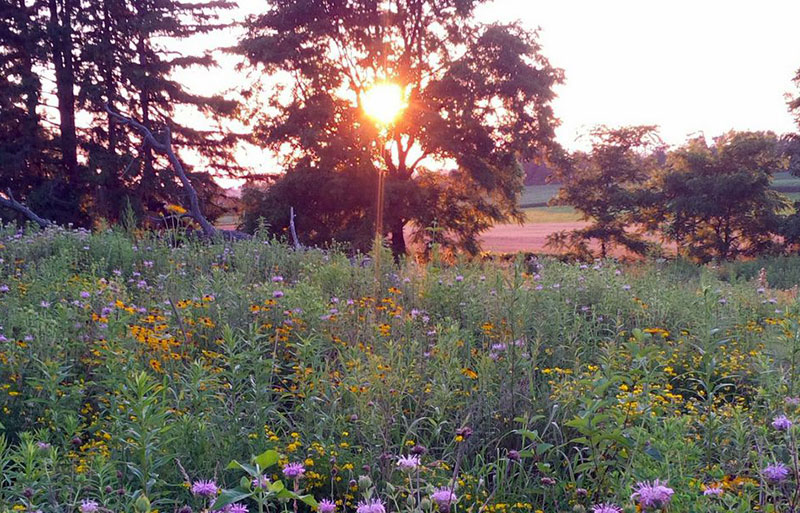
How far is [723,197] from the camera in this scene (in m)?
18.6

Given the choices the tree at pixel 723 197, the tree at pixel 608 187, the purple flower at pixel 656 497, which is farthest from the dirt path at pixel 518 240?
the purple flower at pixel 656 497

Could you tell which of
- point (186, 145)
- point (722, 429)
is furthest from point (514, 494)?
point (186, 145)

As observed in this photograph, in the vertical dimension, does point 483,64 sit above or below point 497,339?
above

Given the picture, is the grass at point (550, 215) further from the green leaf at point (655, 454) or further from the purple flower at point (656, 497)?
the purple flower at point (656, 497)

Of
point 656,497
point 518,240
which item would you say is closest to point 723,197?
point 518,240

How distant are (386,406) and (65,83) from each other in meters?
20.5

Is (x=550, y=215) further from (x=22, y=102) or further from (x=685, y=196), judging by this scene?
(x=22, y=102)

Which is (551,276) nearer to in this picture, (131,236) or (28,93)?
(131,236)

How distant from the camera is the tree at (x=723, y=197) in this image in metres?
18.6

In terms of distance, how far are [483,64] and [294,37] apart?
551 centimetres

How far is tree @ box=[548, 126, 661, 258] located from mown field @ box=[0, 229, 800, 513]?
16.2 m

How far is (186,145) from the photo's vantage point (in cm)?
2138

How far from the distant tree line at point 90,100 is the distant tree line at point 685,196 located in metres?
11.9

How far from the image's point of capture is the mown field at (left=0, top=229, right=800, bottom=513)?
2.25 metres
